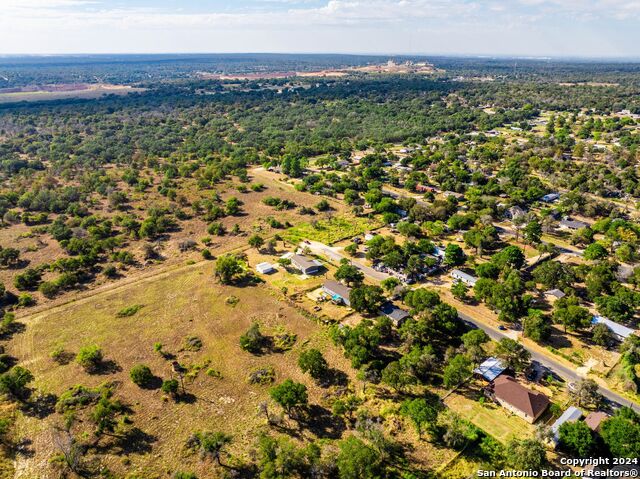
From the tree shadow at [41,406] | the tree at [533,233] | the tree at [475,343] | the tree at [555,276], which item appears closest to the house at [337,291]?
the tree at [475,343]

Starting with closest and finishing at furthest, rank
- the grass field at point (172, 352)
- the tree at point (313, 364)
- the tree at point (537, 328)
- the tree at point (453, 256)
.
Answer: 1. the grass field at point (172, 352)
2. the tree at point (313, 364)
3. the tree at point (537, 328)
4. the tree at point (453, 256)

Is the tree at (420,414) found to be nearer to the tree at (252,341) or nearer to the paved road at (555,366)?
the paved road at (555,366)

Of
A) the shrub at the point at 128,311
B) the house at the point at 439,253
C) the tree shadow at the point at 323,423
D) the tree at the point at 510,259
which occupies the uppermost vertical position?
the tree at the point at 510,259

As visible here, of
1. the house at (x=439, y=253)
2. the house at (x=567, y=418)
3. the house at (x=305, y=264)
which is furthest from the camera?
the house at (x=439, y=253)

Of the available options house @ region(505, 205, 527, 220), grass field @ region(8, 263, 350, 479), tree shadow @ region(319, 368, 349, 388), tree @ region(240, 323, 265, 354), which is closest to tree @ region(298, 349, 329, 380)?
tree shadow @ region(319, 368, 349, 388)

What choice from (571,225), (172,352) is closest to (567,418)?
(172,352)

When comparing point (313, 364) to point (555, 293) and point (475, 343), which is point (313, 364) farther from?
point (555, 293)
